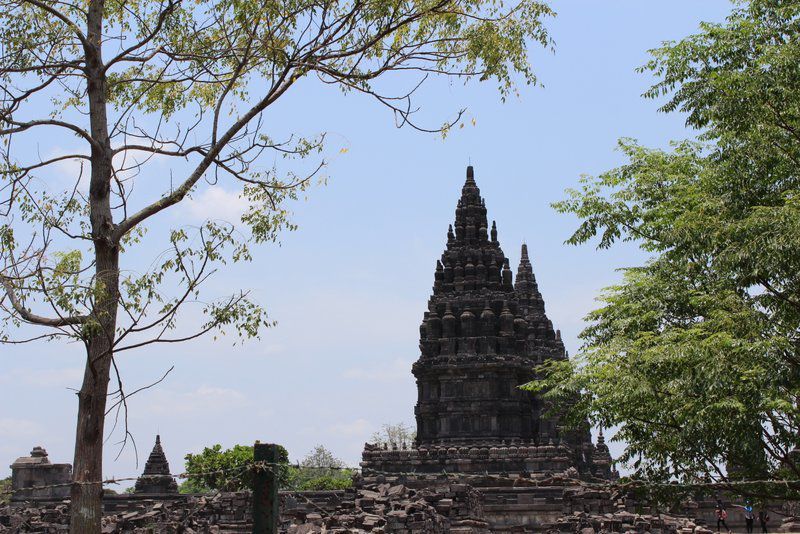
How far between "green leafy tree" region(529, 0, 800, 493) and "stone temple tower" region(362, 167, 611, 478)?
82.4 ft

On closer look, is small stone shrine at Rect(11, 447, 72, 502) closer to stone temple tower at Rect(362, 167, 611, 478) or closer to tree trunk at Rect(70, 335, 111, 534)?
stone temple tower at Rect(362, 167, 611, 478)

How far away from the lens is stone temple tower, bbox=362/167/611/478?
47781 millimetres

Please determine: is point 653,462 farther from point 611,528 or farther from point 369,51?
point 369,51

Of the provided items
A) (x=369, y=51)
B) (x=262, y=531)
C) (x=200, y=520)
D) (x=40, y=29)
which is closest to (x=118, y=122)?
Result: (x=40, y=29)

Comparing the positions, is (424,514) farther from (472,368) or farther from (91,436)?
(472,368)

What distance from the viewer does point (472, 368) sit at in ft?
166

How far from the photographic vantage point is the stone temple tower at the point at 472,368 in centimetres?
4778

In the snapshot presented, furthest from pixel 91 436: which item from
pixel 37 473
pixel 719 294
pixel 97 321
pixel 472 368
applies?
pixel 472 368

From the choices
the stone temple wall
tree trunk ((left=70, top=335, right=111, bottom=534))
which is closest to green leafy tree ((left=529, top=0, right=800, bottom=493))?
the stone temple wall

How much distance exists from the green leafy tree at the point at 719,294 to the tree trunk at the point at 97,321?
31.5 feet

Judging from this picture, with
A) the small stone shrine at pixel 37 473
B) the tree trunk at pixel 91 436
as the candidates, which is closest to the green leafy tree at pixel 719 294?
the tree trunk at pixel 91 436

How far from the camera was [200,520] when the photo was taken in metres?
26.8

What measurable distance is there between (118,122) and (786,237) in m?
10.6

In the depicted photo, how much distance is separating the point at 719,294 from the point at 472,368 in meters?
33.2
